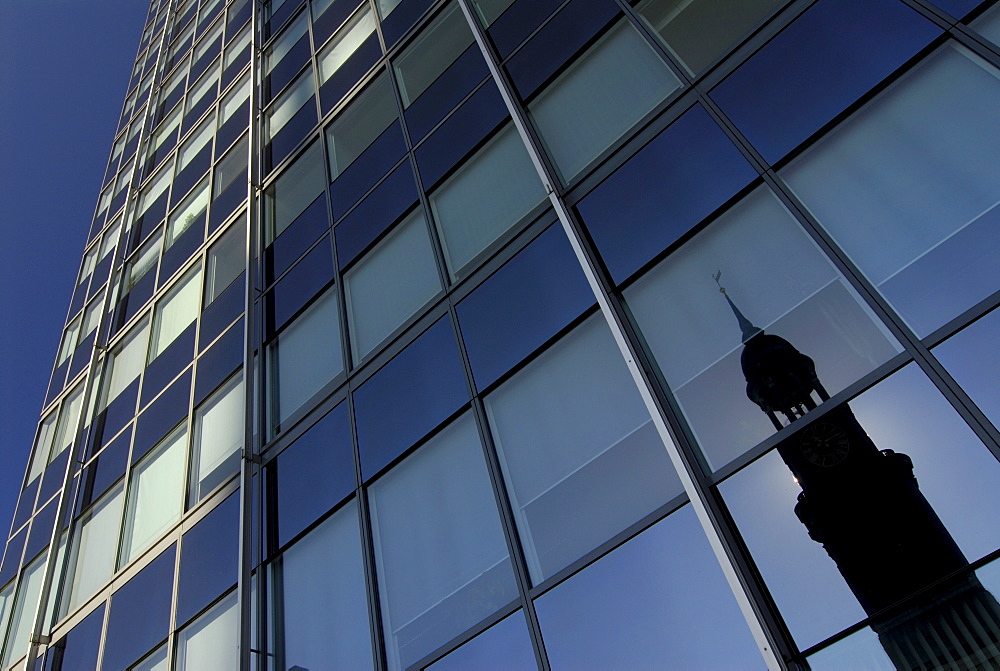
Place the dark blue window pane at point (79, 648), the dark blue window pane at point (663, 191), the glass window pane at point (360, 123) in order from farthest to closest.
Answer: the glass window pane at point (360, 123), the dark blue window pane at point (79, 648), the dark blue window pane at point (663, 191)

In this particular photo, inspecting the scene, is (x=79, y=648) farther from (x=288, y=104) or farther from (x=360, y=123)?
(x=288, y=104)

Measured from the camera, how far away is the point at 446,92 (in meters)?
11.8

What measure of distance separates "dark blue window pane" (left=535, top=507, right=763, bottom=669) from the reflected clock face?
101cm

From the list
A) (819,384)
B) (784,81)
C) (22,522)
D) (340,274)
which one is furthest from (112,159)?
(819,384)

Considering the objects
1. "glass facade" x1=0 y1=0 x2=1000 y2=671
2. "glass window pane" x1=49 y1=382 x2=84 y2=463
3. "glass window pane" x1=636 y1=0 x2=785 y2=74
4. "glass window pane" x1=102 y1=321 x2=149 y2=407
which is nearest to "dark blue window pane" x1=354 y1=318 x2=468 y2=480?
"glass facade" x1=0 y1=0 x2=1000 y2=671

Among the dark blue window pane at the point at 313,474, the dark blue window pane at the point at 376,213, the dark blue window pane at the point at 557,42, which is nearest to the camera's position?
the dark blue window pane at the point at 313,474

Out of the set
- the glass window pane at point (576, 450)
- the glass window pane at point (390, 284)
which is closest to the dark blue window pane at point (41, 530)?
the glass window pane at point (390, 284)

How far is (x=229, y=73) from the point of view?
20203mm

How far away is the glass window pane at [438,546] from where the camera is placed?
7.36 m

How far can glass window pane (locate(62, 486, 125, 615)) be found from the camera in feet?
41.2

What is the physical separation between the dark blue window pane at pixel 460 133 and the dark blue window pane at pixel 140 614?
633cm

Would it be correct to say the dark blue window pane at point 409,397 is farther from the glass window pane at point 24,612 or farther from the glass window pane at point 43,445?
the glass window pane at point 43,445

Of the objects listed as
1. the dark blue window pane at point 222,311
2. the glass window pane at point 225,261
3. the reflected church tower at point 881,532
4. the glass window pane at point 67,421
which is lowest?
the reflected church tower at point 881,532

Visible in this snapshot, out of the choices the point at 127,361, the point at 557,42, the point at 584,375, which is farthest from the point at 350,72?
the point at 584,375
